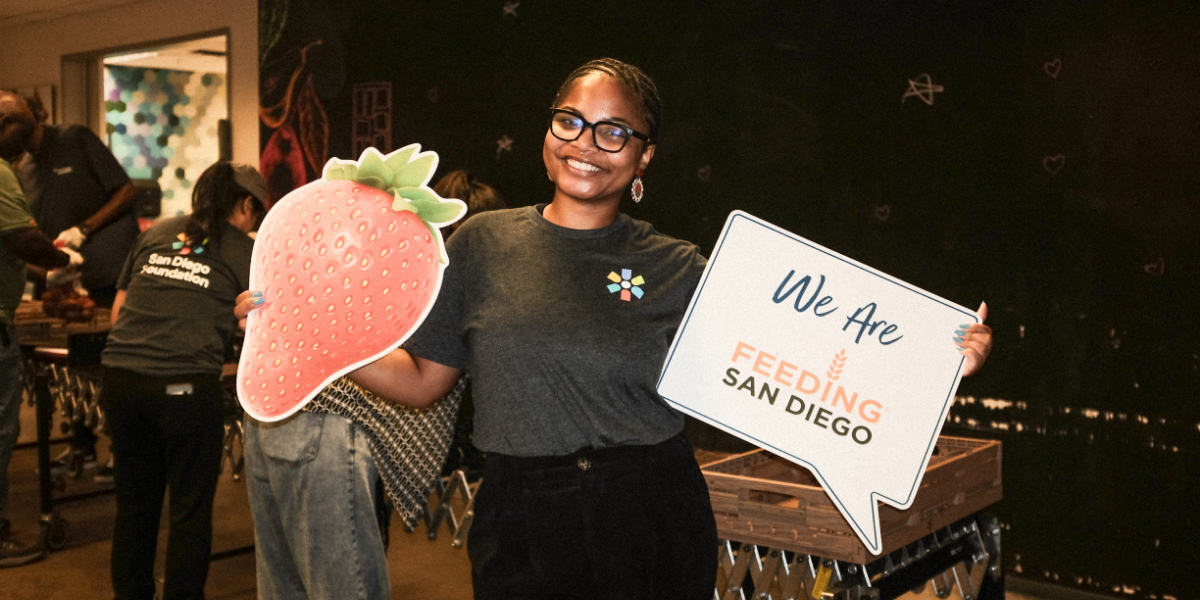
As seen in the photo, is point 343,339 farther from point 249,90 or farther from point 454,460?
point 249,90

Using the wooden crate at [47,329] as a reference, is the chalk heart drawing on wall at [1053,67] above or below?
above

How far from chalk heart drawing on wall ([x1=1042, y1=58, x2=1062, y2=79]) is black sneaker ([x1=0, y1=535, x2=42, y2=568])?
4028 millimetres

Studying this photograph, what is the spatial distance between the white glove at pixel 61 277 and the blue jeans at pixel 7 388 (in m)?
0.87

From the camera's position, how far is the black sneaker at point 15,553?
365 cm

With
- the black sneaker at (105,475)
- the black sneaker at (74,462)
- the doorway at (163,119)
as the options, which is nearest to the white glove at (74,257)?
the black sneaker at (105,475)

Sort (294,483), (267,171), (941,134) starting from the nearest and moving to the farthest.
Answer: (294,483) → (941,134) → (267,171)

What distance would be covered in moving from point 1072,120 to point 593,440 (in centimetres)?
247

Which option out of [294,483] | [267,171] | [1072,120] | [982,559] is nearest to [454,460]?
[294,483]

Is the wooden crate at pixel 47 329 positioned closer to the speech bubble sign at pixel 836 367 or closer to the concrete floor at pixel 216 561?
the concrete floor at pixel 216 561

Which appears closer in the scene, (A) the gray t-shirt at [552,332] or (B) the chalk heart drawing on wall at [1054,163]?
(A) the gray t-shirt at [552,332]

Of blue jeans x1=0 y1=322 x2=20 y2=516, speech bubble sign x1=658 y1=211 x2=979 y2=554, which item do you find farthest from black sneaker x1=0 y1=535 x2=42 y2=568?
speech bubble sign x1=658 y1=211 x2=979 y2=554

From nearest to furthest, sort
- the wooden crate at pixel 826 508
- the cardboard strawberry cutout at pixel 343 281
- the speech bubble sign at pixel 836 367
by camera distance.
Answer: the cardboard strawberry cutout at pixel 343 281
the speech bubble sign at pixel 836 367
the wooden crate at pixel 826 508

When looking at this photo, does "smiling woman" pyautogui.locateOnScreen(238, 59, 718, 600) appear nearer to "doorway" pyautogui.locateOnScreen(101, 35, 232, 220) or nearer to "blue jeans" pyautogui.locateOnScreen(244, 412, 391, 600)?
"blue jeans" pyautogui.locateOnScreen(244, 412, 391, 600)

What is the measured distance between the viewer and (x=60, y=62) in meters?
8.05
